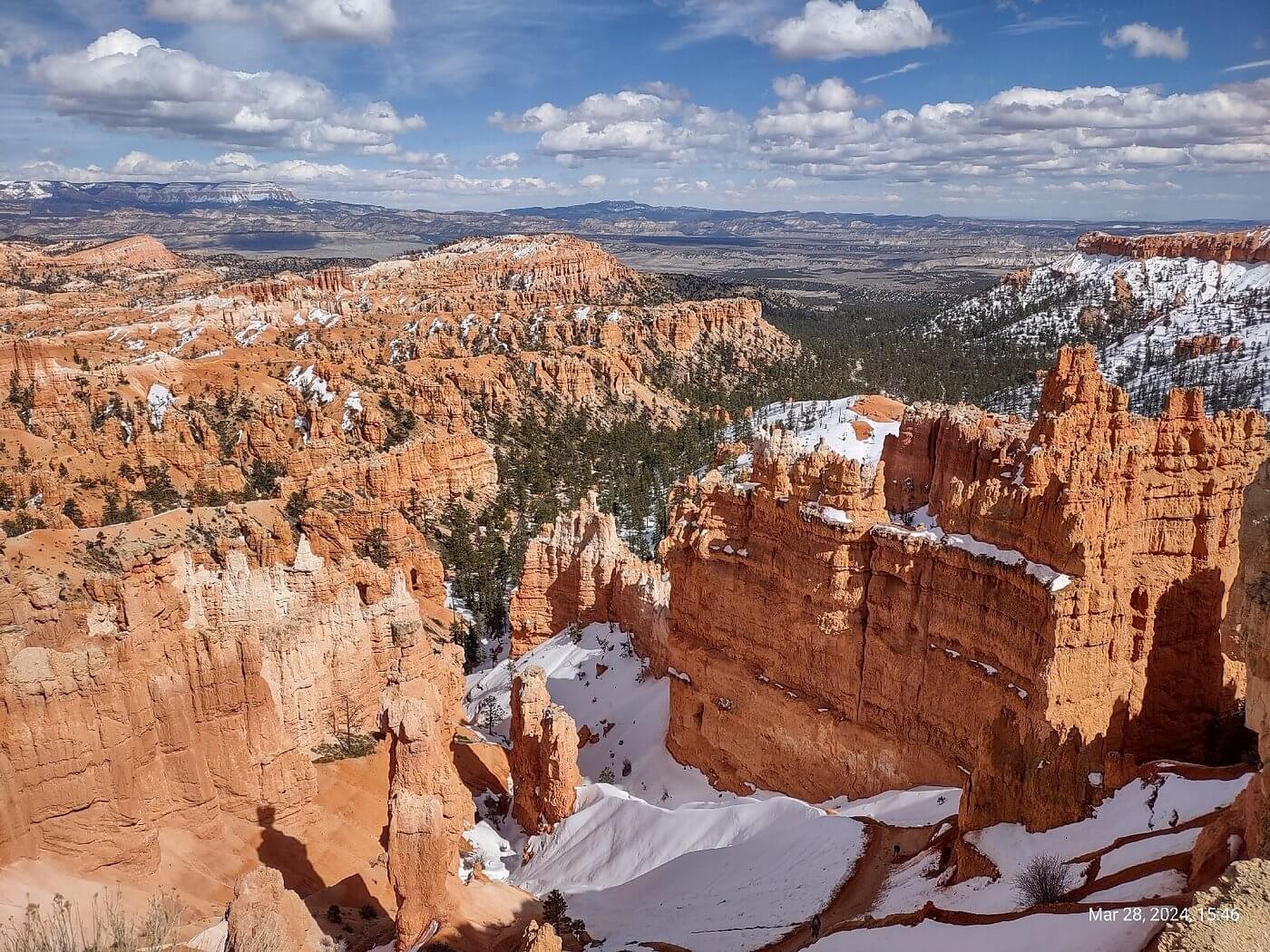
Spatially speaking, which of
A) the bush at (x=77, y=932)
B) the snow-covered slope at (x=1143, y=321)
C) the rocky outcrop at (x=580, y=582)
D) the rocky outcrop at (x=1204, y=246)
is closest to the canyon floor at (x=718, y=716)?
the rocky outcrop at (x=580, y=582)

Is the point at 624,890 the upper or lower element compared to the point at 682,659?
lower

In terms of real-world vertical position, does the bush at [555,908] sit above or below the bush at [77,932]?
below

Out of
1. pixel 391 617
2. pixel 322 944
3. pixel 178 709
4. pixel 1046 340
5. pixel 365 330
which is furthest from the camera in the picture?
pixel 1046 340

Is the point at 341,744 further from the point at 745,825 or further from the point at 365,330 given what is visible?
the point at 365,330

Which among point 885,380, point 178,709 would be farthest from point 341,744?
point 885,380

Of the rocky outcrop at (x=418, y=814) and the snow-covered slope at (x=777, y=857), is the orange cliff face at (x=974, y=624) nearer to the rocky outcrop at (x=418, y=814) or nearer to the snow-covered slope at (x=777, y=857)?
the snow-covered slope at (x=777, y=857)

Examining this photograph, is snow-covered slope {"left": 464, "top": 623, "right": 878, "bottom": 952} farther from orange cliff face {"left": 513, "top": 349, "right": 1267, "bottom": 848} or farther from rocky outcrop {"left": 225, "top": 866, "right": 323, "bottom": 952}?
rocky outcrop {"left": 225, "top": 866, "right": 323, "bottom": 952}
